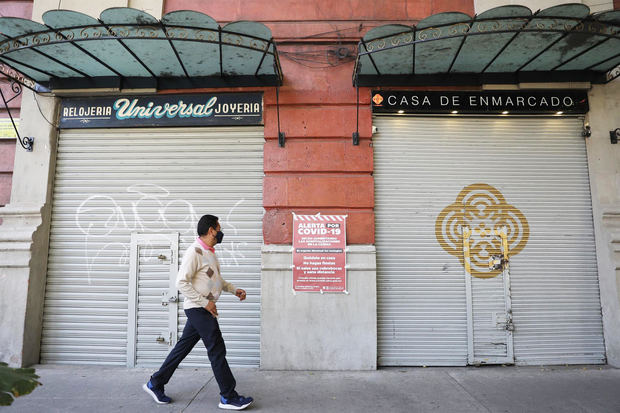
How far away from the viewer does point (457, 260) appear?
217 inches

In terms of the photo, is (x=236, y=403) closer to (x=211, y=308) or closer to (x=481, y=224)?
(x=211, y=308)

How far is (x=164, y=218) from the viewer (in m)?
5.61

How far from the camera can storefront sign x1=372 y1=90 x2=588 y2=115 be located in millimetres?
5605

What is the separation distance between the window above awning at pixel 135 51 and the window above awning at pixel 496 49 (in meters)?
1.59

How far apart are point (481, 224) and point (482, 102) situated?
6.34 feet

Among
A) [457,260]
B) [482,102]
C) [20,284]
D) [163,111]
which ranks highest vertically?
[482,102]

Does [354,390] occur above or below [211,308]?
below

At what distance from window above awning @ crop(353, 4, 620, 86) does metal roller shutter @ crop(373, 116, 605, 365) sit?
66 centimetres

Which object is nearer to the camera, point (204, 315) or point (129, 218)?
point (204, 315)

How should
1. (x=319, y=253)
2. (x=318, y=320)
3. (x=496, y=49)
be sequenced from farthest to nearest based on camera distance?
(x=319, y=253) → (x=318, y=320) → (x=496, y=49)

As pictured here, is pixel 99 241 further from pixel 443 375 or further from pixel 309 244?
pixel 443 375

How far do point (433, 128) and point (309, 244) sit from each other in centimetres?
277

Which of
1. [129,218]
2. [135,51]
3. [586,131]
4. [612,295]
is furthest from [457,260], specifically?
[135,51]

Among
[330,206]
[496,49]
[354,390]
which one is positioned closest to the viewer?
[354,390]
